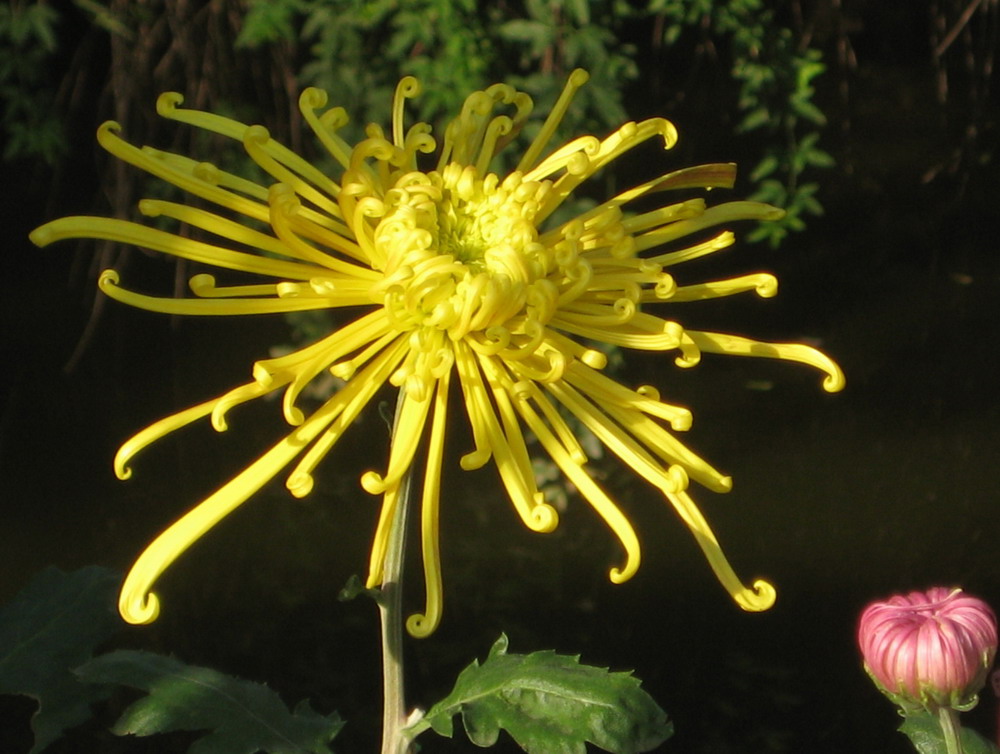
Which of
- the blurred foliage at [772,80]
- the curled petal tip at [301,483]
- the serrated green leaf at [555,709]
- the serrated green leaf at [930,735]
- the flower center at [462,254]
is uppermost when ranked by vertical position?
the blurred foliage at [772,80]

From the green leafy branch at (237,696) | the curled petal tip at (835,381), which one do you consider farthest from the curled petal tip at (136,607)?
the curled petal tip at (835,381)

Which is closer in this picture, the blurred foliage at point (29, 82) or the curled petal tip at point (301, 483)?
the curled petal tip at point (301, 483)

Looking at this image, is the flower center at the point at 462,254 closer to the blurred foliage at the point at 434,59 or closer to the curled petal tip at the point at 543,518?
the curled petal tip at the point at 543,518

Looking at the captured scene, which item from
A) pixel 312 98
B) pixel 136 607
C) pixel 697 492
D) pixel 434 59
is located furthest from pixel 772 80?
pixel 136 607

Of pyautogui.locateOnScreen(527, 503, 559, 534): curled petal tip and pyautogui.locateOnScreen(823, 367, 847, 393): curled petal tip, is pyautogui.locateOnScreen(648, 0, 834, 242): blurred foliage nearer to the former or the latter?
pyautogui.locateOnScreen(823, 367, 847, 393): curled petal tip

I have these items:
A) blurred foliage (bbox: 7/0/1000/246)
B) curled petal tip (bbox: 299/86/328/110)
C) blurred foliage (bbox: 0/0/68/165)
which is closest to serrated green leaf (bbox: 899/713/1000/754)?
curled petal tip (bbox: 299/86/328/110)

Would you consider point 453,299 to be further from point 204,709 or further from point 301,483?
point 204,709
